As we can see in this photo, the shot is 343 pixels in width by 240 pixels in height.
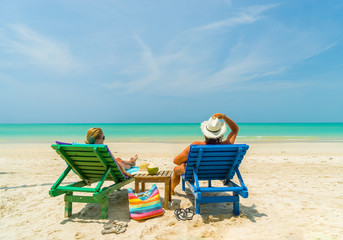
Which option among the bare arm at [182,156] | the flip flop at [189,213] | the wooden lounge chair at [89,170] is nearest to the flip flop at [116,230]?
the wooden lounge chair at [89,170]

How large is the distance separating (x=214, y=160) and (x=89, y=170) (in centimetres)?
214

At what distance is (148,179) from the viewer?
392 centimetres

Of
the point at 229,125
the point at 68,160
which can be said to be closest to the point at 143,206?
the point at 68,160

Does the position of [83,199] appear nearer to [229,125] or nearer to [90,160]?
[90,160]

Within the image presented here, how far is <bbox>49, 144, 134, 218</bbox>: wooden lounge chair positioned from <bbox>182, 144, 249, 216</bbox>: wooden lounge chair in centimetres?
126

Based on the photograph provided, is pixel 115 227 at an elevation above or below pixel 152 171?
below

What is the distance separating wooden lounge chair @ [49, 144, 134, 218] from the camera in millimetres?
3391

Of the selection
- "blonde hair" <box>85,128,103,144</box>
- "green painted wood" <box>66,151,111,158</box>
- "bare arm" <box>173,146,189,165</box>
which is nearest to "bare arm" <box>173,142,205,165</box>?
"bare arm" <box>173,146,189,165</box>

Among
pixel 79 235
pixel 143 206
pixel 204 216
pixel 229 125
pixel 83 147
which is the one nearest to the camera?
pixel 79 235

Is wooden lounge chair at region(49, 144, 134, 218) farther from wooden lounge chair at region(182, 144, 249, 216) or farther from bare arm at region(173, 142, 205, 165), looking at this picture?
wooden lounge chair at region(182, 144, 249, 216)

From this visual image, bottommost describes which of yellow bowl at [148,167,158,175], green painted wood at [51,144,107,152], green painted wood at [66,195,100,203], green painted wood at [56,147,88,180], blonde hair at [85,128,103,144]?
green painted wood at [66,195,100,203]

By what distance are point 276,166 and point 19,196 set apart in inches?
305

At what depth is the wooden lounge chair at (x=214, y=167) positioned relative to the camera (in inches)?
135

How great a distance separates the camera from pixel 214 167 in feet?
12.3
